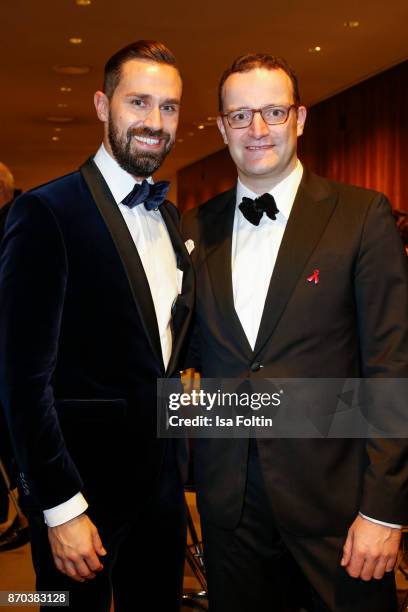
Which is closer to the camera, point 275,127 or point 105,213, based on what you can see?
point 105,213

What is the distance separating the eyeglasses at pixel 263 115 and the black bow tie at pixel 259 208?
0.20m

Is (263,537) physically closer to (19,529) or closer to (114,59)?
(114,59)

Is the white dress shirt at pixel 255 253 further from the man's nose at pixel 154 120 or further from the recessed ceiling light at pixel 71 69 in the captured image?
the recessed ceiling light at pixel 71 69

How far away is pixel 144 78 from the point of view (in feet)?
6.80

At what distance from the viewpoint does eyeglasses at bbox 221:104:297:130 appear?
7.04ft

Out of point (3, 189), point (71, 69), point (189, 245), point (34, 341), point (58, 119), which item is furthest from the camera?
point (58, 119)

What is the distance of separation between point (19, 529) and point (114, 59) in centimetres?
333

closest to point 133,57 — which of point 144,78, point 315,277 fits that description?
point 144,78

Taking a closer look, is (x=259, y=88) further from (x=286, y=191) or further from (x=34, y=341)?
(x=34, y=341)

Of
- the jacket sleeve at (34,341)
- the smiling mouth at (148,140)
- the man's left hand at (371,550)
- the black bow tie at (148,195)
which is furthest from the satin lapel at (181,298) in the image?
the man's left hand at (371,550)

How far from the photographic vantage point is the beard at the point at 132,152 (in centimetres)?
208

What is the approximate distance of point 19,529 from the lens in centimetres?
464

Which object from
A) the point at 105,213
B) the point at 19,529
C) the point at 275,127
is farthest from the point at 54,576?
the point at 19,529

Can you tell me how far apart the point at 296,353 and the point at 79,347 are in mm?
551
